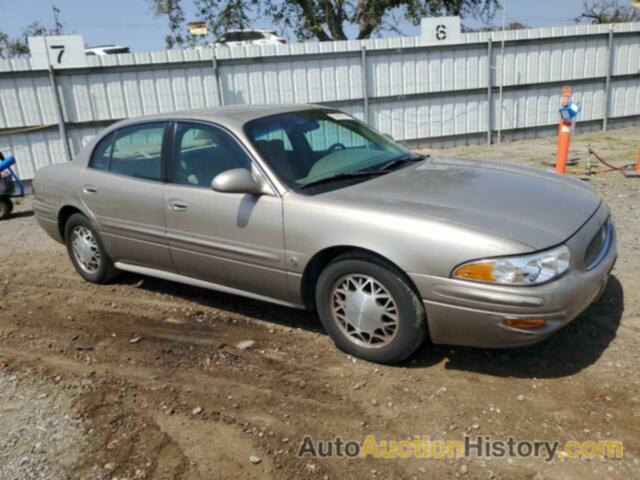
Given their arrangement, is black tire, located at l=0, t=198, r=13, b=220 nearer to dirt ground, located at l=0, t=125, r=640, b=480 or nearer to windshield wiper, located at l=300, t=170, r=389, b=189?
dirt ground, located at l=0, t=125, r=640, b=480

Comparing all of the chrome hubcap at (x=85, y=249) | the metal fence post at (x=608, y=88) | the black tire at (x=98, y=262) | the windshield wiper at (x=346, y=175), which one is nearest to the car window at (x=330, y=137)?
the windshield wiper at (x=346, y=175)

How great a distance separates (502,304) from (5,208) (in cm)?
830

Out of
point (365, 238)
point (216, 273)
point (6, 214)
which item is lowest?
point (6, 214)

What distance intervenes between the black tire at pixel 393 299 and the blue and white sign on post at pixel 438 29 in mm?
10311

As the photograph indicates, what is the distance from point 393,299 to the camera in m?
3.42

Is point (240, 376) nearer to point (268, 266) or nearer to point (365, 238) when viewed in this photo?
point (268, 266)

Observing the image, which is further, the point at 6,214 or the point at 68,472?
the point at 6,214

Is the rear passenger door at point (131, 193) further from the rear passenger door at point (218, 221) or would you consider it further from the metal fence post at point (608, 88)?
the metal fence post at point (608, 88)

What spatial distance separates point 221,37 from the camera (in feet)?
69.9

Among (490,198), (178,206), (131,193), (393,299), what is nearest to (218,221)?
(178,206)

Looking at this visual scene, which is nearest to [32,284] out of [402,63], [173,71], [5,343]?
[5,343]

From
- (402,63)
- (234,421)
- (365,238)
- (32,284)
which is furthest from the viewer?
(402,63)

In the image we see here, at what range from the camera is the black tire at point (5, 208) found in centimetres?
892

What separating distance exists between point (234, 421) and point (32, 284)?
3.50 metres
